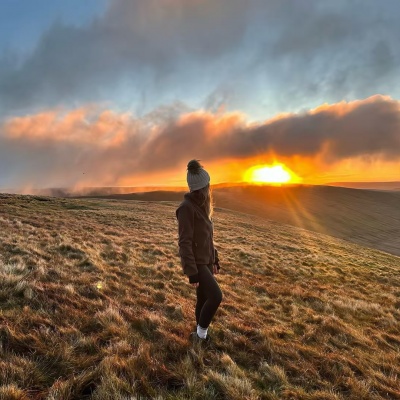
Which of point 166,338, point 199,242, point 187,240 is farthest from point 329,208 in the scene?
point 187,240

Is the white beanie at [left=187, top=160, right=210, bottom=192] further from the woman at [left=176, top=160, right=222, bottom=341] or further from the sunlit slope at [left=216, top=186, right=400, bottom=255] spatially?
the sunlit slope at [left=216, top=186, right=400, bottom=255]

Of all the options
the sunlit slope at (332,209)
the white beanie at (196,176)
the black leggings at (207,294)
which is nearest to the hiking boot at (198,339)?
the black leggings at (207,294)

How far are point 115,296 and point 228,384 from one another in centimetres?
375

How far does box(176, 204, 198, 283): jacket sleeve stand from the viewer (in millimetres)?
4371

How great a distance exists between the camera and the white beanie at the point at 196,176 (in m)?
4.66

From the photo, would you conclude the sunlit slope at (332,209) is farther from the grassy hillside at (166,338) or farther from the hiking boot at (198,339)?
the hiking boot at (198,339)

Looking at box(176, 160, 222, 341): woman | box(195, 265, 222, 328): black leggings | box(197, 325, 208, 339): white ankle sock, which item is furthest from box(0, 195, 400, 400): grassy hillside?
box(176, 160, 222, 341): woman

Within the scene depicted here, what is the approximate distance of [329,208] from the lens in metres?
84.8

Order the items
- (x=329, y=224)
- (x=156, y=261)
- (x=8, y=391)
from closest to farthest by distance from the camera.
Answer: (x=8, y=391), (x=156, y=261), (x=329, y=224)

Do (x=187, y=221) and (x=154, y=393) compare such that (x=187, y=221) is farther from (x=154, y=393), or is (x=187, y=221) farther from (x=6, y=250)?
(x=6, y=250)

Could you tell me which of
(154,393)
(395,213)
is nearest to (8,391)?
(154,393)

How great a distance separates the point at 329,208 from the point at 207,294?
89168 millimetres

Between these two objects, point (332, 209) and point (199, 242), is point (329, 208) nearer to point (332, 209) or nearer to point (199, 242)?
point (332, 209)

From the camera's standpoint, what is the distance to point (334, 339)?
19.7 feet
